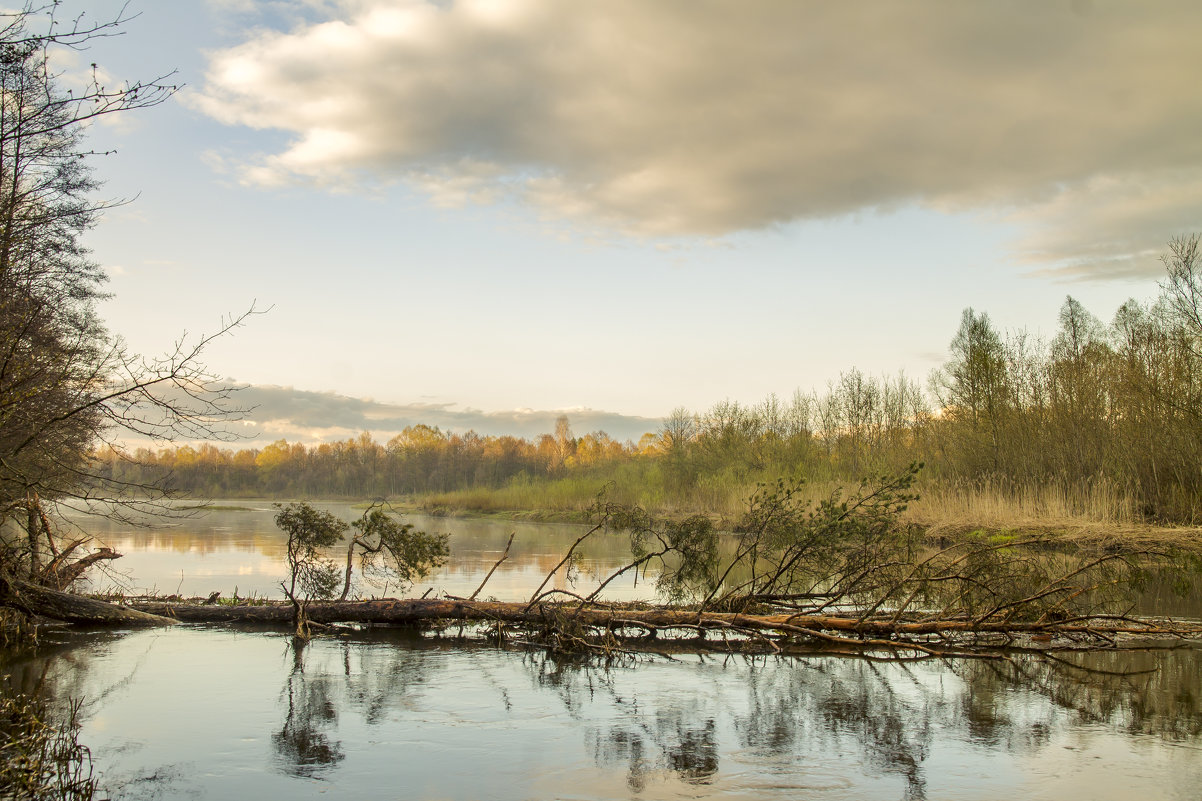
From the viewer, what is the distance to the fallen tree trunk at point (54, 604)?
923cm

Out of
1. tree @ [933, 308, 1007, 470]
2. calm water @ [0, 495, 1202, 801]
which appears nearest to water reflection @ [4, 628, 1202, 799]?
calm water @ [0, 495, 1202, 801]

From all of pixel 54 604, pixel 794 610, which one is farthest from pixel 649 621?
Result: pixel 54 604

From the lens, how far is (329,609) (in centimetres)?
1157

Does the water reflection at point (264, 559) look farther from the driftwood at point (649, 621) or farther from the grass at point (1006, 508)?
the grass at point (1006, 508)

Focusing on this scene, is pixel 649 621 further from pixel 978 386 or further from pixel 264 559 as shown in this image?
pixel 978 386

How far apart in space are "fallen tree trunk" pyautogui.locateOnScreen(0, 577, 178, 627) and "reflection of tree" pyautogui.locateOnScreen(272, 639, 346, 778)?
279cm

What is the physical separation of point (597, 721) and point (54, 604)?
277 inches

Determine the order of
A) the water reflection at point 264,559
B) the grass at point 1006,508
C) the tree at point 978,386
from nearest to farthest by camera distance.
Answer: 1. the water reflection at point 264,559
2. the grass at point 1006,508
3. the tree at point 978,386

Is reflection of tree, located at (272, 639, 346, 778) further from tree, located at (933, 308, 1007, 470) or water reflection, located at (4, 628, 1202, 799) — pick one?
tree, located at (933, 308, 1007, 470)

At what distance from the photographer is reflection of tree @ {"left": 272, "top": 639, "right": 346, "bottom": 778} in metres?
6.31

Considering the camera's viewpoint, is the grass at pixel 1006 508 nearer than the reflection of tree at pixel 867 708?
No

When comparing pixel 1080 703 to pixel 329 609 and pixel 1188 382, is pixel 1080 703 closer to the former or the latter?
pixel 329 609

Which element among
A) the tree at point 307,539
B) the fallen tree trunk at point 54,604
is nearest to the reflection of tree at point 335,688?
the tree at point 307,539

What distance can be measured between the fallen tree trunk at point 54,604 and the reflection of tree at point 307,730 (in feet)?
9.16
